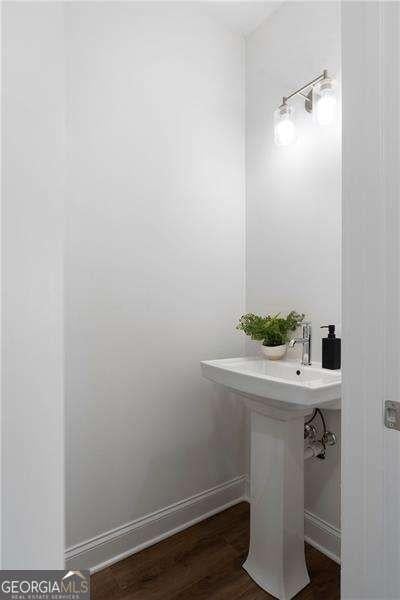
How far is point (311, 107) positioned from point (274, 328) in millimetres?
1084

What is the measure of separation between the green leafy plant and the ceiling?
163 cm

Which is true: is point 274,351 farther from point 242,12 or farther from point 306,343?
point 242,12

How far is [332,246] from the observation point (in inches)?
63.2

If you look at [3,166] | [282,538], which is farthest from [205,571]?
[3,166]

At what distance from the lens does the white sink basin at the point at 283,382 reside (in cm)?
116

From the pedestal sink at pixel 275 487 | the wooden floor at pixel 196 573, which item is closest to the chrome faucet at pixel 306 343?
the pedestal sink at pixel 275 487

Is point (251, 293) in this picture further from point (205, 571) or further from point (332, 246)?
point (205, 571)

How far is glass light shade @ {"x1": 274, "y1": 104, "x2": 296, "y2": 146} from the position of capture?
1.71 meters

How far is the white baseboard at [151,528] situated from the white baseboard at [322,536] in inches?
17.8

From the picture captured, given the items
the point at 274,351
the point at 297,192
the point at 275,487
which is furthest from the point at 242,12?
the point at 275,487

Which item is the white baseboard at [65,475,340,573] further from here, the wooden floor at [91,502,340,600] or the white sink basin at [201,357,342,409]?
the white sink basin at [201,357,342,409]

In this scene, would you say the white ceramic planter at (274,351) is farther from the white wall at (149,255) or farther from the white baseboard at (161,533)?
the white baseboard at (161,533)

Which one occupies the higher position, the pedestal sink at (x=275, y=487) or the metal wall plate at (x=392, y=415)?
the metal wall plate at (x=392, y=415)

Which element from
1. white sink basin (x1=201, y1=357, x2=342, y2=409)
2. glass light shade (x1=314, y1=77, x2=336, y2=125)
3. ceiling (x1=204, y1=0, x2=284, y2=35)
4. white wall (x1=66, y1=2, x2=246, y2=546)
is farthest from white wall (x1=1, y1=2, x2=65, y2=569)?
ceiling (x1=204, y1=0, x2=284, y2=35)
